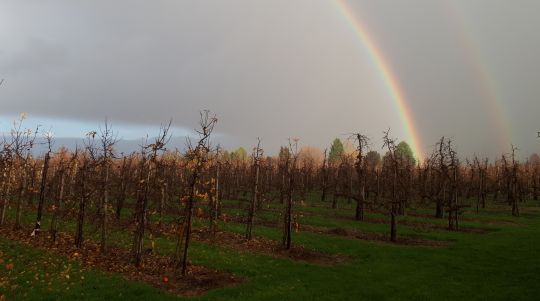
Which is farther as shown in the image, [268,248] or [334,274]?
[268,248]

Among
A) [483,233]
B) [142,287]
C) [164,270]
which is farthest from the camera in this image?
[483,233]

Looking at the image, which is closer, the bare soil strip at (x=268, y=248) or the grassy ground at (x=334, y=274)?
the grassy ground at (x=334, y=274)

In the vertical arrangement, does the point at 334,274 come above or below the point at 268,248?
below

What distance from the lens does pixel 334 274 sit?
20.2 meters

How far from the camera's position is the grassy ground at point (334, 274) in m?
16.1

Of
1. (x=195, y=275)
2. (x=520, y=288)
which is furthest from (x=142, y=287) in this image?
(x=520, y=288)

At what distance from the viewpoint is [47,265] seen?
18688 millimetres

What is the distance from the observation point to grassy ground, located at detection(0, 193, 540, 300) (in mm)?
16109

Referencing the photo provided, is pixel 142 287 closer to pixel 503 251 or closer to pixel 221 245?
pixel 221 245

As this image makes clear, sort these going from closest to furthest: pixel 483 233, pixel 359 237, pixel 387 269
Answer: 1. pixel 387 269
2. pixel 359 237
3. pixel 483 233

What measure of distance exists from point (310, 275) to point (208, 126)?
356 inches

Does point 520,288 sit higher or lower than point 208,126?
lower

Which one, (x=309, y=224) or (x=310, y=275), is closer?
(x=310, y=275)

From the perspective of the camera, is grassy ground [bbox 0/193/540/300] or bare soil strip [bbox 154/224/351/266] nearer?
grassy ground [bbox 0/193/540/300]
